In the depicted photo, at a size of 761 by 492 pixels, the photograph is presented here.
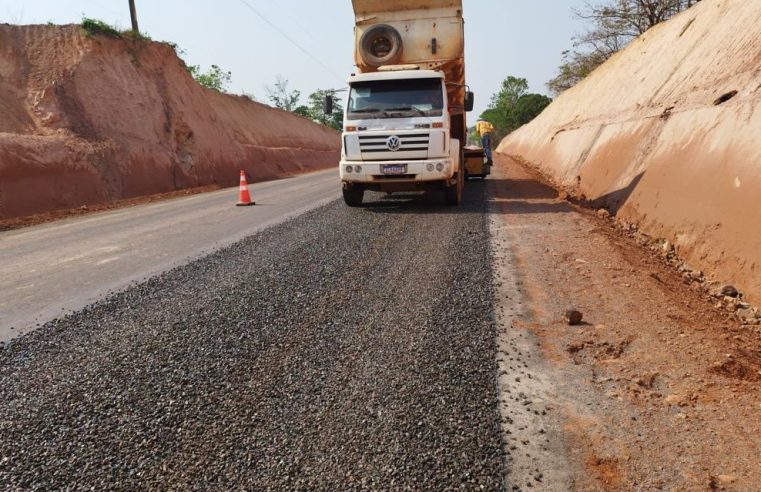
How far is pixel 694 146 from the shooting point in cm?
623

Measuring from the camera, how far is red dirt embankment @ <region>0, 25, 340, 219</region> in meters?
13.6

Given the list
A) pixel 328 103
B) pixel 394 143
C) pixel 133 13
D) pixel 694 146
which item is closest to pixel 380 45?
pixel 328 103

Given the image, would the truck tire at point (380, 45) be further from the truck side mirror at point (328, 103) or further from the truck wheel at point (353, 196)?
the truck wheel at point (353, 196)

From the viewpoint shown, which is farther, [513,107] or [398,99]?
[513,107]

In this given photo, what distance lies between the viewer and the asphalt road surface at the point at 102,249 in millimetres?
4969

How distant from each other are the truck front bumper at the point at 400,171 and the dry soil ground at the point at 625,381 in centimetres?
402

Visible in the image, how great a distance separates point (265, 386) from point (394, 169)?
678cm

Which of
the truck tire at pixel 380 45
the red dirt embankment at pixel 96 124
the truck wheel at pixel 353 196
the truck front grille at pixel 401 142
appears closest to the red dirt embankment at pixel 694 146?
the truck front grille at pixel 401 142

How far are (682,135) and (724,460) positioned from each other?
232 inches

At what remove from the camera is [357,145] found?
369 inches

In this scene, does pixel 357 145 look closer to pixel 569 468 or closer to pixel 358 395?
pixel 358 395

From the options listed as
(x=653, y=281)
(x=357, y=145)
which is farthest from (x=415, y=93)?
(x=653, y=281)

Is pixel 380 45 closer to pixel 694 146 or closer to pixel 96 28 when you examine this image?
pixel 694 146

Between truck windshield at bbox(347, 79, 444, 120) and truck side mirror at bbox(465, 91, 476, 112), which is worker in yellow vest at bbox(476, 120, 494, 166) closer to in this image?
truck side mirror at bbox(465, 91, 476, 112)
